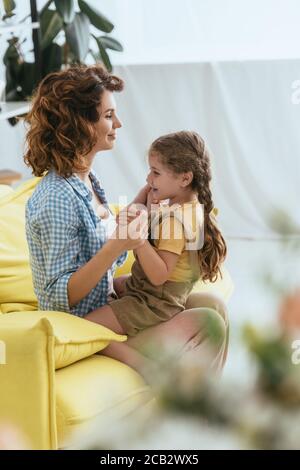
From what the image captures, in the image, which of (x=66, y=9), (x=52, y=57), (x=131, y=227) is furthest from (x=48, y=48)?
(x=131, y=227)

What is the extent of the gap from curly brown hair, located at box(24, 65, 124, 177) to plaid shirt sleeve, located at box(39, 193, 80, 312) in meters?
0.07

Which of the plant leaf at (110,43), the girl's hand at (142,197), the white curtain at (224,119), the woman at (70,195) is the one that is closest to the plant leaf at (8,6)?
the plant leaf at (110,43)

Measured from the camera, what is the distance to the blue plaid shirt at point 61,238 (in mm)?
1280

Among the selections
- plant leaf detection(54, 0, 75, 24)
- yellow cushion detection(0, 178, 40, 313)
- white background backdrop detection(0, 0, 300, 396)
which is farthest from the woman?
white background backdrop detection(0, 0, 300, 396)

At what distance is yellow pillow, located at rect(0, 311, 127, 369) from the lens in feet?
3.88

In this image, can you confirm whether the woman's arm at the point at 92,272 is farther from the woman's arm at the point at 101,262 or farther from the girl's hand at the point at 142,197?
the girl's hand at the point at 142,197

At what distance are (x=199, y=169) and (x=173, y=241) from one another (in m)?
0.12

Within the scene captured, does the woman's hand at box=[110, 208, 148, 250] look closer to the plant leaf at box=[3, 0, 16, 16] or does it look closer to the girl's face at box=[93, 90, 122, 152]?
the girl's face at box=[93, 90, 122, 152]

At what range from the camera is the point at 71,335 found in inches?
46.9

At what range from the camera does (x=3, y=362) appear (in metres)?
1.16

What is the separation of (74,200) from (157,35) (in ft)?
6.30

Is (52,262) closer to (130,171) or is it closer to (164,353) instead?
(164,353)

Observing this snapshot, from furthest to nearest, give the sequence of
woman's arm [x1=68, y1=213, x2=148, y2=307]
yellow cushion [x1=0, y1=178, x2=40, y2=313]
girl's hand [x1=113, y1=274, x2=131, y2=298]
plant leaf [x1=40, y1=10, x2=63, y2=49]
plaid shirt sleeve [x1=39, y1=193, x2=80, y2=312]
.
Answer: plant leaf [x1=40, y1=10, x2=63, y2=49], yellow cushion [x1=0, y1=178, x2=40, y2=313], girl's hand [x1=113, y1=274, x2=131, y2=298], plaid shirt sleeve [x1=39, y1=193, x2=80, y2=312], woman's arm [x1=68, y1=213, x2=148, y2=307]
